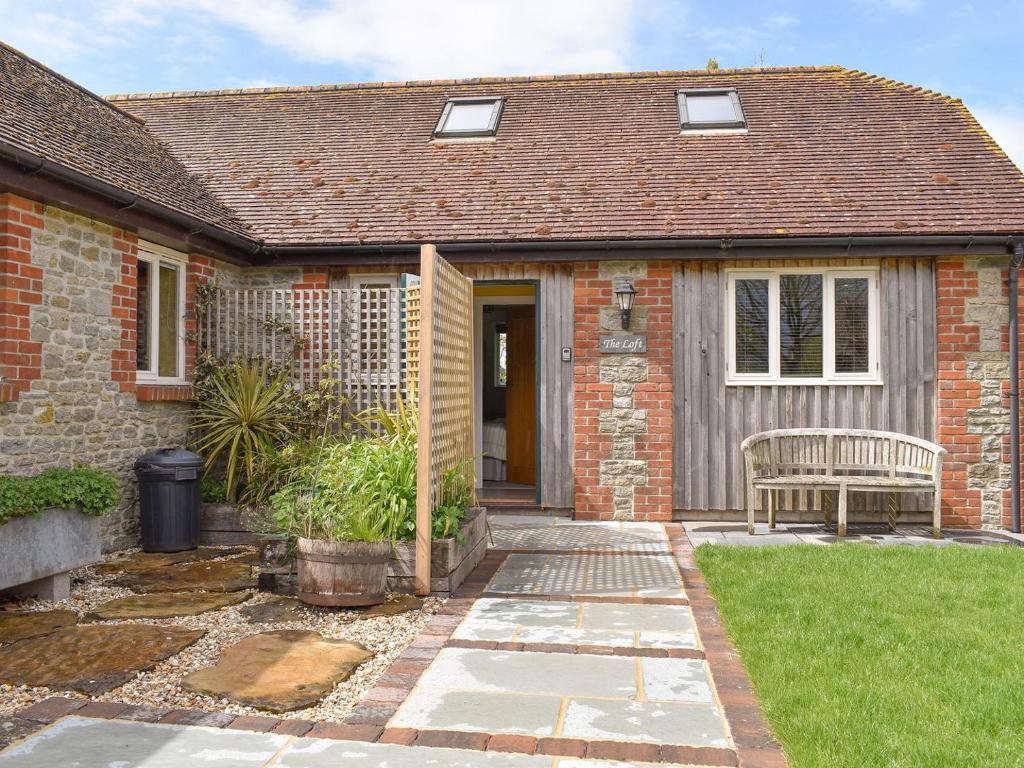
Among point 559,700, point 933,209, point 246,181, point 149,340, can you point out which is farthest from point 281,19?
point 559,700

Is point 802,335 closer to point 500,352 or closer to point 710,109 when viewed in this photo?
point 710,109

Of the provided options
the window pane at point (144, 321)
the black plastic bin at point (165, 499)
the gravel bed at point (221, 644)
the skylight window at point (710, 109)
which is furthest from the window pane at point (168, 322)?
the skylight window at point (710, 109)

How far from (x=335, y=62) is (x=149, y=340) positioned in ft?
40.0

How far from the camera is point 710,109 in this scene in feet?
37.7

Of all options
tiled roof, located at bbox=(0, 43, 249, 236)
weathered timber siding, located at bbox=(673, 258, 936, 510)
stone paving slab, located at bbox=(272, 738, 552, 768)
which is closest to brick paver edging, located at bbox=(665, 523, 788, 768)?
stone paving slab, located at bbox=(272, 738, 552, 768)

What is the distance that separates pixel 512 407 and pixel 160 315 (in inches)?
189

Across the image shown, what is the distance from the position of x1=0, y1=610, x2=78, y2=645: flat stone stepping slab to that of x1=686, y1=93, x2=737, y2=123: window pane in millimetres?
9187

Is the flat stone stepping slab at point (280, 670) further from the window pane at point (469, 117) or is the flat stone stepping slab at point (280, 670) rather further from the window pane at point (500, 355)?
the window pane at point (469, 117)

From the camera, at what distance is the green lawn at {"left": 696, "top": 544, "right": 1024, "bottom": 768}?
3199 mm

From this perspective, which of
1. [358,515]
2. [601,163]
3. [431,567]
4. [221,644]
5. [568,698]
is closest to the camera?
[568,698]

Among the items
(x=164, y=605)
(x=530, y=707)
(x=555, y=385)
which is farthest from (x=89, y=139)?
(x=530, y=707)

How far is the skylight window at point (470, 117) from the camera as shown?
37.4ft

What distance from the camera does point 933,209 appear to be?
8922mm

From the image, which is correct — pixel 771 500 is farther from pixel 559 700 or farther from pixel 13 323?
pixel 13 323
